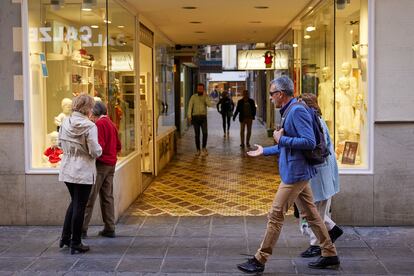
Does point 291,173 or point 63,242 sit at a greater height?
point 291,173

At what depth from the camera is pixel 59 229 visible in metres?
7.57

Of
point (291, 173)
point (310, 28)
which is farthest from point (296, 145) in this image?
point (310, 28)

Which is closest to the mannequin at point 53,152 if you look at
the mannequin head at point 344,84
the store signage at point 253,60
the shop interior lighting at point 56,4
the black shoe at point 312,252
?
the shop interior lighting at point 56,4

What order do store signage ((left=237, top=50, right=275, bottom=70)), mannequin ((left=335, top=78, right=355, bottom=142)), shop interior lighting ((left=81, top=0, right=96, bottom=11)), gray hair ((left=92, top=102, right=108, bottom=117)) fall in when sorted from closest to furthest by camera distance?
gray hair ((left=92, top=102, right=108, bottom=117)) < shop interior lighting ((left=81, top=0, right=96, bottom=11)) < mannequin ((left=335, top=78, right=355, bottom=142)) < store signage ((left=237, top=50, right=275, bottom=70))

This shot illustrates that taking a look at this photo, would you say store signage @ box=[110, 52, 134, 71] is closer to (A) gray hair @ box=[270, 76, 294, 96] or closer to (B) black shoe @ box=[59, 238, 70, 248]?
(B) black shoe @ box=[59, 238, 70, 248]

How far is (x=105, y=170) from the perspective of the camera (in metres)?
6.99

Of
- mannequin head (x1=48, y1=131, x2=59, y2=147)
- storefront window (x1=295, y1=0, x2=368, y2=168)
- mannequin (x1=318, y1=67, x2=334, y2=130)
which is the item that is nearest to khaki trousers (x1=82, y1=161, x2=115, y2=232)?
mannequin head (x1=48, y1=131, x2=59, y2=147)

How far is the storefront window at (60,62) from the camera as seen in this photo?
774cm

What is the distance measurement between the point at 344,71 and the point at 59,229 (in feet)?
14.1

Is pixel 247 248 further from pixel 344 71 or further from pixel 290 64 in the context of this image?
pixel 290 64

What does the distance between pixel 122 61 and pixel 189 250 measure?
3750 millimetres

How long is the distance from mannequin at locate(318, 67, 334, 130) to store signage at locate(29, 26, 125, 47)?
3.16 m

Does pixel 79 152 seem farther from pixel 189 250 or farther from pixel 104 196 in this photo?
pixel 189 250

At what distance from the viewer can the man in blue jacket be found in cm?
545
